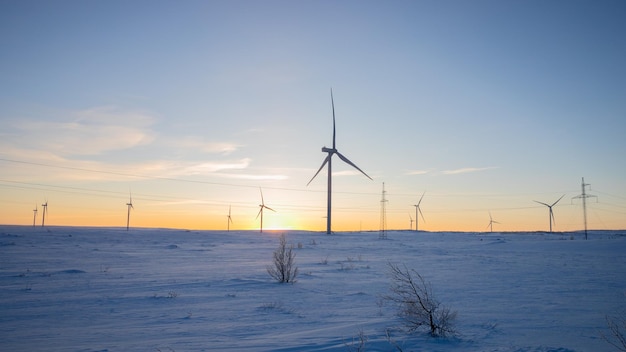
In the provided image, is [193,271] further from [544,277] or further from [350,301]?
[544,277]

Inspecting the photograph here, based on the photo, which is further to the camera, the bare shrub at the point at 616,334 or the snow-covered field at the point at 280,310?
the snow-covered field at the point at 280,310

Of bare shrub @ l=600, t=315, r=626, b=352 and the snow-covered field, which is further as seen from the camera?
the snow-covered field

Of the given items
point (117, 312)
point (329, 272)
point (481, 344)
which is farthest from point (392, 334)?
point (329, 272)

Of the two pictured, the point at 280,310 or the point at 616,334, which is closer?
the point at 616,334

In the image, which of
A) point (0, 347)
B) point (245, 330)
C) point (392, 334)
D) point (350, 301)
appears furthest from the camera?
point (350, 301)

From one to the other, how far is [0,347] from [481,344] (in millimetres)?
8661

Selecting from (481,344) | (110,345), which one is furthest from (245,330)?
(481,344)

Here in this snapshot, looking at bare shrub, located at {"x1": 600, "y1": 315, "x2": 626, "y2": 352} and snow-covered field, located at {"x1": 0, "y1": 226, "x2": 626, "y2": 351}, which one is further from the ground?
bare shrub, located at {"x1": 600, "y1": 315, "x2": 626, "y2": 352}

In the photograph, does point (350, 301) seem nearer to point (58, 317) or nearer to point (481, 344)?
point (481, 344)

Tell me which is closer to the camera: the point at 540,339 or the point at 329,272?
the point at 540,339

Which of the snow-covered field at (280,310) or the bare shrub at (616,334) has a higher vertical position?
the bare shrub at (616,334)

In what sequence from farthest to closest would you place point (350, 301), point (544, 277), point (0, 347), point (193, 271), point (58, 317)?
point (193, 271) < point (544, 277) < point (350, 301) < point (58, 317) < point (0, 347)

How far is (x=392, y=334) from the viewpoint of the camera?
7.73m

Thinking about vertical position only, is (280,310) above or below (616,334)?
below
